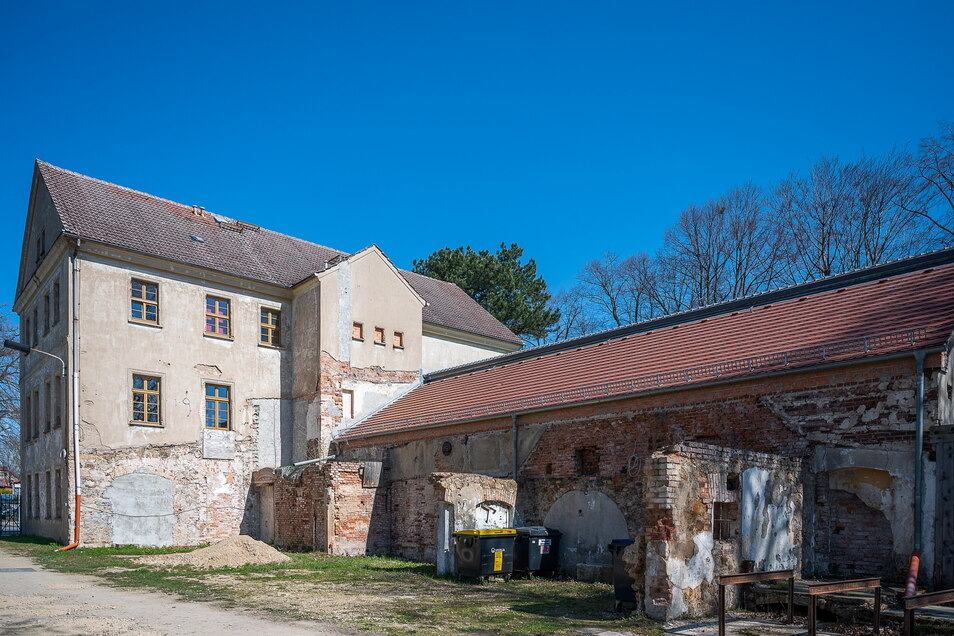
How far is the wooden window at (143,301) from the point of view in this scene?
23.6 metres

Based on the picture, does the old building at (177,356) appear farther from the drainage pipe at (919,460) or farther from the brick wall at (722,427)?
the drainage pipe at (919,460)

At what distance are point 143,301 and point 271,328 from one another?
4593 millimetres

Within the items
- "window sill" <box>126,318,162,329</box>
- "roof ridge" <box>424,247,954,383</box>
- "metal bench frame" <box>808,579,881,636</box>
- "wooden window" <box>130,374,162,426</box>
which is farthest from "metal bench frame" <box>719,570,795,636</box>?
"window sill" <box>126,318,162,329</box>

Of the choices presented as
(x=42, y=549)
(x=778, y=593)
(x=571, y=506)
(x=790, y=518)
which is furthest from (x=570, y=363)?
(x=42, y=549)

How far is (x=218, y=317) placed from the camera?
84.1 feet

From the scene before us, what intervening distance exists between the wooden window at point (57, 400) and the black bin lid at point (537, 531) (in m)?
15.6

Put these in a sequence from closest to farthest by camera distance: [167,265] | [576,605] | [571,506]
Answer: [576,605], [571,506], [167,265]

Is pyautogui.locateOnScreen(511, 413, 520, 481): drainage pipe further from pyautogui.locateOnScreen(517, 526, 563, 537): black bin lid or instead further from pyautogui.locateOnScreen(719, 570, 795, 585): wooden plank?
pyautogui.locateOnScreen(719, 570, 795, 585): wooden plank

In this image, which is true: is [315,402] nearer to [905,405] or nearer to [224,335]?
[224,335]

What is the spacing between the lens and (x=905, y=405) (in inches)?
474

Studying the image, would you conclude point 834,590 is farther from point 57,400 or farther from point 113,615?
point 57,400

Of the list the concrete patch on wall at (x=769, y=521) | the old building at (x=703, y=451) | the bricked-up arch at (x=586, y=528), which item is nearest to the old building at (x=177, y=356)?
the old building at (x=703, y=451)

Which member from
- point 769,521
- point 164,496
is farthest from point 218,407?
point 769,521

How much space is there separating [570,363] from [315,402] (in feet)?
31.3
